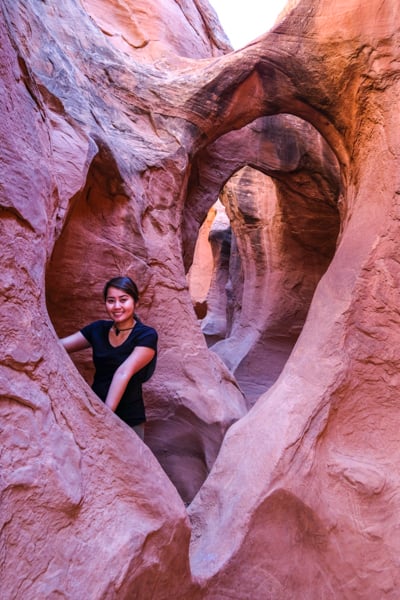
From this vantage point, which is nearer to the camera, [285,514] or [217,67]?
[285,514]

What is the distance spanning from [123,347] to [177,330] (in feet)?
4.70

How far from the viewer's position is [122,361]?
241cm

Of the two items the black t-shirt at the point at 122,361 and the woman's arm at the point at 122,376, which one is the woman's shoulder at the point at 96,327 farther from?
the woman's arm at the point at 122,376

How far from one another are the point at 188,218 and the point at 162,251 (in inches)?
62.1

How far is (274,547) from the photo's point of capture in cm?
262

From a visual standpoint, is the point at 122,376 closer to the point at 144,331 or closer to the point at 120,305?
the point at 144,331

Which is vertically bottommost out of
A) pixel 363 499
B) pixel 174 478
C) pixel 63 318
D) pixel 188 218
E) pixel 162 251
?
pixel 174 478

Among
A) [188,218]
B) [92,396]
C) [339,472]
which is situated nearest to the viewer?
[92,396]

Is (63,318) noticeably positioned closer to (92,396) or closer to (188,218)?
(92,396)

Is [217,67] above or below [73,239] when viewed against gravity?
above

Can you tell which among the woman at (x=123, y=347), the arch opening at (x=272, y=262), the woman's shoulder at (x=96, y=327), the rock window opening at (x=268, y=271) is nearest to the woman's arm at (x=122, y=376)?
the woman at (x=123, y=347)

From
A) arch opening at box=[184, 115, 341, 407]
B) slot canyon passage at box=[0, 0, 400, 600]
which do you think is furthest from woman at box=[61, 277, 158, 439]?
arch opening at box=[184, 115, 341, 407]

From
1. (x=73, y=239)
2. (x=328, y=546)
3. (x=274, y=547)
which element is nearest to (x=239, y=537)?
(x=274, y=547)

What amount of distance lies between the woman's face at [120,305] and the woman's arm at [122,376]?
215 millimetres
